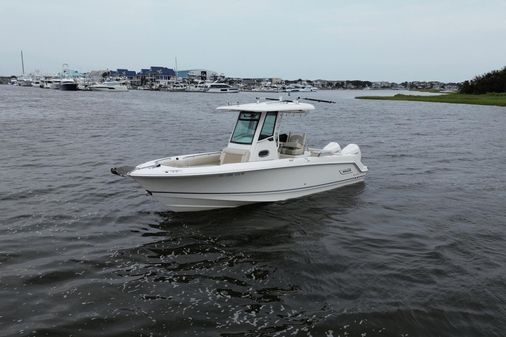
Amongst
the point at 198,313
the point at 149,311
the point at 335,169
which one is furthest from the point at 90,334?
the point at 335,169

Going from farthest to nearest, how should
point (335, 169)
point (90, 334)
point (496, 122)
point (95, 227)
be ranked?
point (496, 122)
point (335, 169)
point (95, 227)
point (90, 334)

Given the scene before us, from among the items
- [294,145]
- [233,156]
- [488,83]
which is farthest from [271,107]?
[488,83]

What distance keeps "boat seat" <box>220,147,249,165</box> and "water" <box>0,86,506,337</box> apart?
5.14 ft

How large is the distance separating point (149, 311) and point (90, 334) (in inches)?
42.2

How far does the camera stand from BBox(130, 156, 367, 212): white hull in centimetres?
1160

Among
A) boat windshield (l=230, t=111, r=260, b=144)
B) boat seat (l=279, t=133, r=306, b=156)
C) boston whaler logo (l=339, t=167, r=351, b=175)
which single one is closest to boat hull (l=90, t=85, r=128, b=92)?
boat seat (l=279, t=133, r=306, b=156)

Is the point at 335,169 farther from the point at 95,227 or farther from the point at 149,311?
the point at 149,311

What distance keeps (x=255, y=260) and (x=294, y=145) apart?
596 cm

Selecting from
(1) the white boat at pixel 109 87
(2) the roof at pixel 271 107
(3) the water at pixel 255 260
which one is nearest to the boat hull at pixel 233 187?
(3) the water at pixel 255 260

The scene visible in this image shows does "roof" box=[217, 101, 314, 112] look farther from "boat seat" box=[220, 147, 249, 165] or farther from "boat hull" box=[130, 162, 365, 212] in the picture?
"boat hull" box=[130, 162, 365, 212]

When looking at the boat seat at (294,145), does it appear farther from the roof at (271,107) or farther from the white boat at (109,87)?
the white boat at (109,87)

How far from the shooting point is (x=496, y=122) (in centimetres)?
4234

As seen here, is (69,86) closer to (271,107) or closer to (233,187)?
(271,107)

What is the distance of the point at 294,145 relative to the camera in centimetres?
1480
